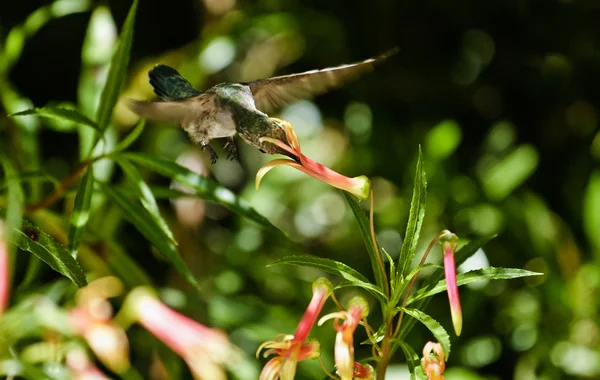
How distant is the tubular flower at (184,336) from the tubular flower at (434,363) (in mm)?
483

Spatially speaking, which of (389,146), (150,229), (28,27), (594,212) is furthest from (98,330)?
(594,212)

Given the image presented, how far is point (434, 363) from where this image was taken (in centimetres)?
52

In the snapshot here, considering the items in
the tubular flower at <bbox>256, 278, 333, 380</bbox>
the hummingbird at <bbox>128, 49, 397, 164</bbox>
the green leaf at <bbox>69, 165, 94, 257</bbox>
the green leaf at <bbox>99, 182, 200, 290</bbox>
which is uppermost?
the hummingbird at <bbox>128, 49, 397, 164</bbox>

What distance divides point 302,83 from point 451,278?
8.3 inches

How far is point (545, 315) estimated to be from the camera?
1.32 metres

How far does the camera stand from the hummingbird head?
0.54 m

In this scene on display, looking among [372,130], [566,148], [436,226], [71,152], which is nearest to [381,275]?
[436,226]

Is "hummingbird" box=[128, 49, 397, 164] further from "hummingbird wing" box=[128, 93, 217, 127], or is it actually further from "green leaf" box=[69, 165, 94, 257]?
"green leaf" box=[69, 165, 94, 257]

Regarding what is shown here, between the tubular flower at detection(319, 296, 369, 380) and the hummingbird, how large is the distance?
0.43 feet

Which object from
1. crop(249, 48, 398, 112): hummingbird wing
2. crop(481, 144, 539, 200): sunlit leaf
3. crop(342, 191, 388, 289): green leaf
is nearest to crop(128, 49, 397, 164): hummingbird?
crop(249, 48, 398, 112): hummingbird wing

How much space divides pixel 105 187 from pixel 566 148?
119 centimetres

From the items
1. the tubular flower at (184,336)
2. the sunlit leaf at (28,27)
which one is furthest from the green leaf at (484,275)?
the sunlit leaf at (28,27)

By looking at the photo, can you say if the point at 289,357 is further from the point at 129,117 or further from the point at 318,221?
the point at 318,221

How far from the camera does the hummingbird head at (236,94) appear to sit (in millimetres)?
542
